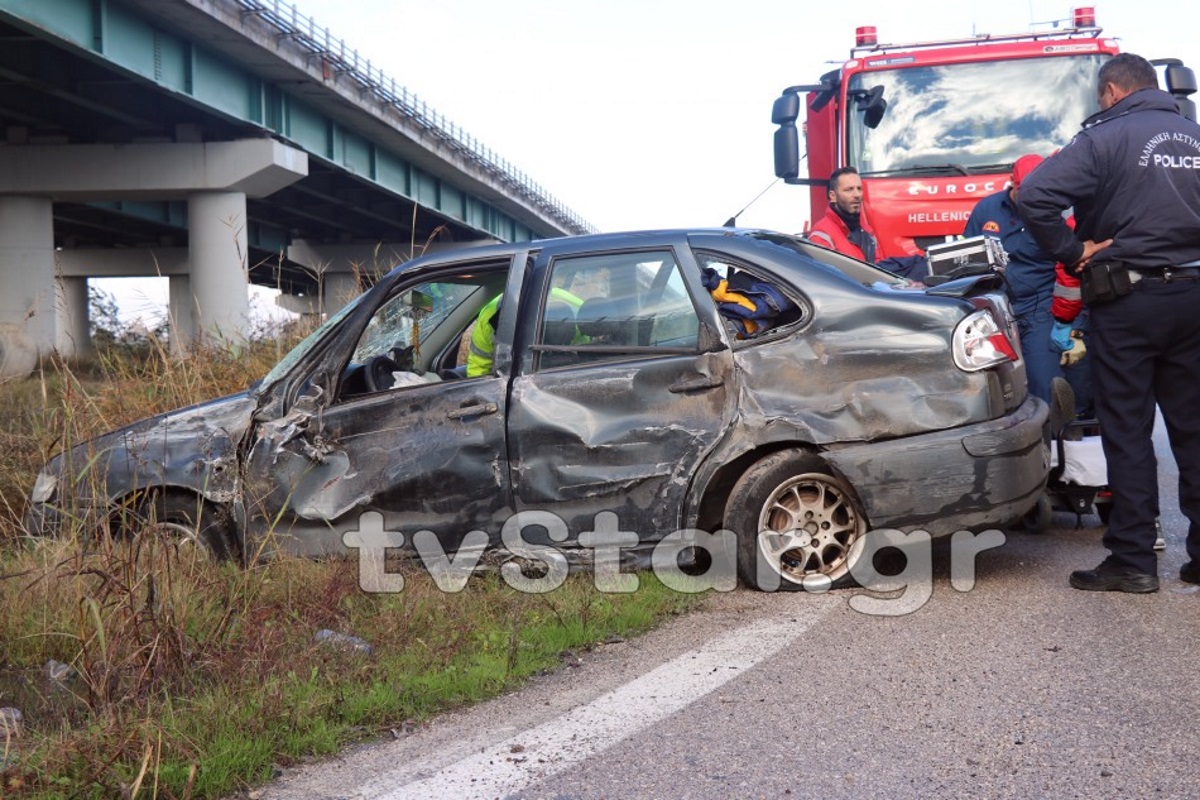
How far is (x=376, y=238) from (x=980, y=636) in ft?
134

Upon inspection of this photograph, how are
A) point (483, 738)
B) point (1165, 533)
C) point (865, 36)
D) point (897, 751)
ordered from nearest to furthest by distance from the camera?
point (897, 751) < point (483, 738) < point (1165, 533) < point (865, 36)

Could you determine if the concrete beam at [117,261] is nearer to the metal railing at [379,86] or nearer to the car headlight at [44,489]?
the metal railing at [379,86]

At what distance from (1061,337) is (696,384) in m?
2.72

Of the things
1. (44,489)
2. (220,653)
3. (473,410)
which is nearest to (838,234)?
(473,410)

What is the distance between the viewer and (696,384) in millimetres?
5340

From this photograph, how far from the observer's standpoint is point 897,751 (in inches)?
133

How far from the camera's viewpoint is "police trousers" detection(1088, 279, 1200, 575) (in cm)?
523

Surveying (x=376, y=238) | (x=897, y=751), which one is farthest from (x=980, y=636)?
(x=376, y=238)

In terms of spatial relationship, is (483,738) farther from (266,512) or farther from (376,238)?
(376,238)

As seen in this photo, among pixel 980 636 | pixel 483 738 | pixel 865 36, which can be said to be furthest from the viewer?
pixel 865 36

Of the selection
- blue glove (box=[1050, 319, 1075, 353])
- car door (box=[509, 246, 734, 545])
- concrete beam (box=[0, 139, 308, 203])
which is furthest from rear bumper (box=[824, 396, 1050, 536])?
concrete beam (box=[0, 139, 308, 203])

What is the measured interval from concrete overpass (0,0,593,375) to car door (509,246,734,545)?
622 centimetres

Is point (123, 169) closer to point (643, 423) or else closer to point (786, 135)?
point (786, 135)

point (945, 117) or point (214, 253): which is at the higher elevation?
point (214, 253)
